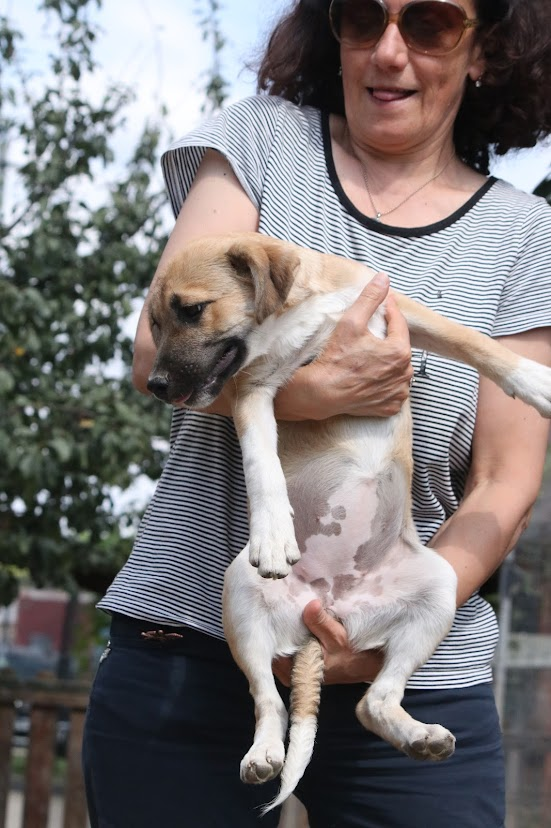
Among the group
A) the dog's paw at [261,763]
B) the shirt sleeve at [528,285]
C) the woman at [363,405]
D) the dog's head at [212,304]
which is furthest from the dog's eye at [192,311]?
the dog's paw at [261,763]

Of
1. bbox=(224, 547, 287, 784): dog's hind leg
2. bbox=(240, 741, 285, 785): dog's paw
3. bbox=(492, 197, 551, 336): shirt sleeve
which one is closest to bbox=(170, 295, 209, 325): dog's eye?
bbox=(224, 547, 287, 784): dog's hind leg

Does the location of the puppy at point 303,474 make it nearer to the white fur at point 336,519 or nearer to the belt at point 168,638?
the white fur at point 336,519

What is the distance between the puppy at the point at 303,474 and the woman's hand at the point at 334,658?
0.09 feet

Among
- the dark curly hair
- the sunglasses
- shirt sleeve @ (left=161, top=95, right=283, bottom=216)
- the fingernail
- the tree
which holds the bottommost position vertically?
the tree

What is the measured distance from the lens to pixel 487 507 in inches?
104

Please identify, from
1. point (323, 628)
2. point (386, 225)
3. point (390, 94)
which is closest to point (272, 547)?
point (323, 628)

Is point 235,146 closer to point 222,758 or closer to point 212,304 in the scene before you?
point 212,304

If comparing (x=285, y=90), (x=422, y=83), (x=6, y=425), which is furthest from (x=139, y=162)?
(x=422, y=83)

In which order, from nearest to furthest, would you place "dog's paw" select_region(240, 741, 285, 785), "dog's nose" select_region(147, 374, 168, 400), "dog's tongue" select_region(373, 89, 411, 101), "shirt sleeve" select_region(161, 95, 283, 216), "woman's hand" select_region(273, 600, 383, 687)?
"dog's paw" select_region(240, 741, 285, 785) < "woman's hand" select_region(273, 600, 383, 687) < "dog's nose" select_region(147, 374, 168, 400) < "shirt sleeve" select_region(161, 95, 283, 216) < "dog's tongue" select_region(373, 89, 411, 101)

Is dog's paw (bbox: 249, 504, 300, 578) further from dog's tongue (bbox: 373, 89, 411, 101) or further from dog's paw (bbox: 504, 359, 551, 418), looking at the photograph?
dog's tongue (bbox: 373, 89, 411, 101)

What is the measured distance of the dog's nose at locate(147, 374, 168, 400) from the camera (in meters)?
2.63

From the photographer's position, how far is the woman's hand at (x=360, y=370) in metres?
2.53

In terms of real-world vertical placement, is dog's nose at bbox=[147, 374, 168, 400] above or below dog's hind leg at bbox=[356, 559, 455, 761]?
above

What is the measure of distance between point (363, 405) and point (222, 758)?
82cm
